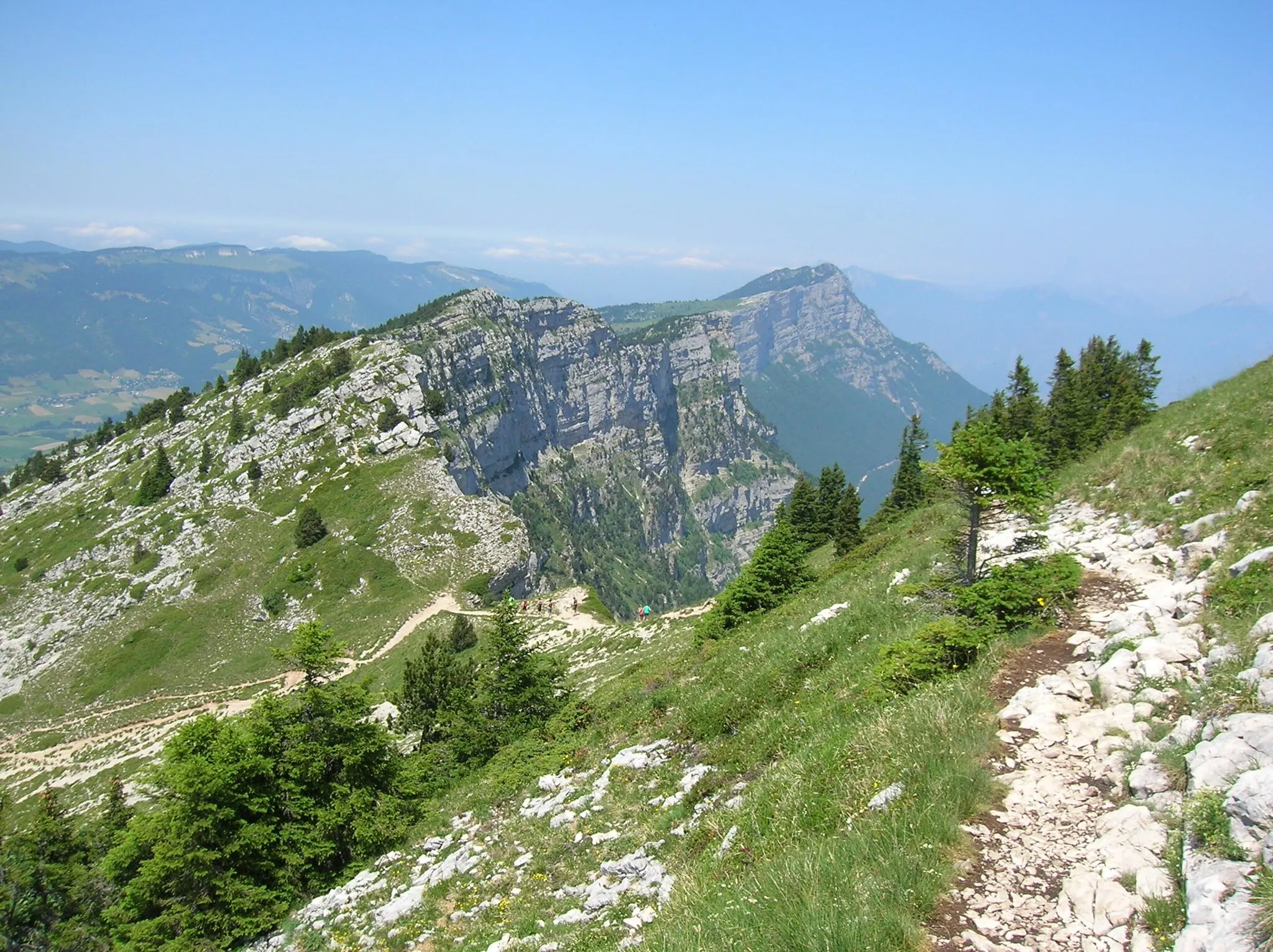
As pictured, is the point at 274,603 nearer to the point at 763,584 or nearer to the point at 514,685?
the point at 514,685

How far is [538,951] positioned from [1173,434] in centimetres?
2142

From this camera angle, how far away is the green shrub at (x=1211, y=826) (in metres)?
5.29

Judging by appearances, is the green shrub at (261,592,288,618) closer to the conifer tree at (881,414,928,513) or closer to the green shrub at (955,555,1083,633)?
the conifer tree at (881,414,928,513)

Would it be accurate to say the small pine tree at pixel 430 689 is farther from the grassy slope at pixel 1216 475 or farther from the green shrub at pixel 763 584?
the grassy slope at pixel 1216 475

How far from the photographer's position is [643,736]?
16672 millimetres

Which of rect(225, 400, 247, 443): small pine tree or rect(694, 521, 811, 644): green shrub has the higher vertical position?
rect(694, 521, 811, 644): green shrub

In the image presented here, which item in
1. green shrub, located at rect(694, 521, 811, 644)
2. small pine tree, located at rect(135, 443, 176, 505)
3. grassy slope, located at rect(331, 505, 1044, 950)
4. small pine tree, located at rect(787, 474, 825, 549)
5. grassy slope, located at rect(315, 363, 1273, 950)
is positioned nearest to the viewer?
grassy slope, located at rect(331, 505, 1044, 950)

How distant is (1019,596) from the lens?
11.9m

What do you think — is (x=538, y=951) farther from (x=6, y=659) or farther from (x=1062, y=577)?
(x=6, y=659)

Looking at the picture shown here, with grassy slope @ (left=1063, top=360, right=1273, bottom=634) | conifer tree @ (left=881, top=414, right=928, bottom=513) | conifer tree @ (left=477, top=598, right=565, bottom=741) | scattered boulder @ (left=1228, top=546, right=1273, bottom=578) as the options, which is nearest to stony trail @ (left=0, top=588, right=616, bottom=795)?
conifer tree @ (left=477, top=598, right=565, bottom=741)

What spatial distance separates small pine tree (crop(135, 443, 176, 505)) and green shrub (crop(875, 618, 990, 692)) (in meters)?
116

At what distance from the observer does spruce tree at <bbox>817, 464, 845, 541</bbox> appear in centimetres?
6869

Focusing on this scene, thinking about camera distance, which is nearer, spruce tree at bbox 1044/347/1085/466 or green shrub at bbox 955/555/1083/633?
green shrub at bbox 955/555/1083/633

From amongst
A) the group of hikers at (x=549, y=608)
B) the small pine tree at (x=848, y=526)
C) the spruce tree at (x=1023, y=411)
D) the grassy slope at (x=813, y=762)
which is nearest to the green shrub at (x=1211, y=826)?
the grassy slope at (x=813, y=762)
